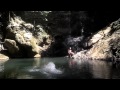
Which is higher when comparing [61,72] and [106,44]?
[106,44]

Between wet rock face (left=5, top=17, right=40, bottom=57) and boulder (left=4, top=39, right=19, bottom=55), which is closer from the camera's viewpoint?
boulder (left=4, top=39, right=19, bottom=55)

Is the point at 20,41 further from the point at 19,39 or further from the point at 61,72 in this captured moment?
the point at 61,72

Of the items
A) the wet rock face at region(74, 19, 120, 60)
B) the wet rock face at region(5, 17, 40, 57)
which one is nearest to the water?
the wet rock face at region(74, 19, 120, 60)

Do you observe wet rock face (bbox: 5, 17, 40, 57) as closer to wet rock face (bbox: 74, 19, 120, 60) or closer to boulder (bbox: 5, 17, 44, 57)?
boulder (bbox: 5, 17, 44, 57)

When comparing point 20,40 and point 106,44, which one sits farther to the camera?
point 20,40

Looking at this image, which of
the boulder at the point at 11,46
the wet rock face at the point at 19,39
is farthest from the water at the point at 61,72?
the wet rock face at the point at 19,39

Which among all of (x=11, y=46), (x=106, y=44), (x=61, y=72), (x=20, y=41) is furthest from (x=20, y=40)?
A: (x=61, y=72)

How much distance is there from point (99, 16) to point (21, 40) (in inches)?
437

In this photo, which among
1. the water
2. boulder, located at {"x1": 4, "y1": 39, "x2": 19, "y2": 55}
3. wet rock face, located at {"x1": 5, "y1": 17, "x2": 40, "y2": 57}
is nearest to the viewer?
the water

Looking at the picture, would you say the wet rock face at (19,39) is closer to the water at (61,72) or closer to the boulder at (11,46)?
the boulder at (11,46)

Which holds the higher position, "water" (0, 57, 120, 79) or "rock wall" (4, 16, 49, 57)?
"rock wall" (4, 16, 49, 57)

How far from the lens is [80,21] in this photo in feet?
103

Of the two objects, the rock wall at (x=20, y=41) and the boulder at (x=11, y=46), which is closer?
the boulder at (x=11, y=46)

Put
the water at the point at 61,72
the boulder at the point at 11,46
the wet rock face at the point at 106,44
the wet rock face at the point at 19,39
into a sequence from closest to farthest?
1. the water at the point at 61,72
2. the wet rock face at the point at 106,44
3. the boulder at the point at 11,46
4. the wet rock face at the point at 19,39
